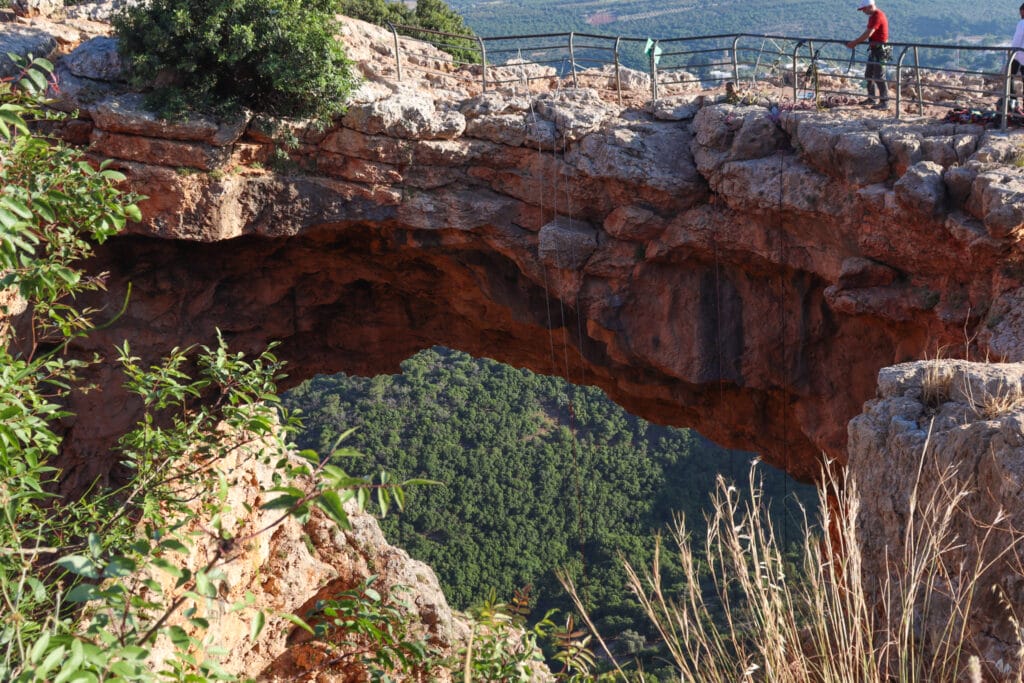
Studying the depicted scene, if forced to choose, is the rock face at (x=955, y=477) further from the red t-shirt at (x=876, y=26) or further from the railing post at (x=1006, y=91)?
the red t-shirt at (x=876, y=26)

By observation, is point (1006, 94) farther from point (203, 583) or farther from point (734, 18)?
point (734, 18)

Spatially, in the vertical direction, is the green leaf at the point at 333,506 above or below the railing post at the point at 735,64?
below

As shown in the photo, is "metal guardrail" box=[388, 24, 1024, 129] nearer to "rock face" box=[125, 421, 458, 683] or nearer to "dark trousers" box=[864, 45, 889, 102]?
"dark trousers" box=[864, 45, 889, 102]

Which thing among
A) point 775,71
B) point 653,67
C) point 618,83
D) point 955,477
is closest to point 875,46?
point 775,71

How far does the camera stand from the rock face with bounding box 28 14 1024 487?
11.2 metres

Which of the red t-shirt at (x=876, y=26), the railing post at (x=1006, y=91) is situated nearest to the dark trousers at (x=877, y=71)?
the red t-shirt at (x=876, y=26)

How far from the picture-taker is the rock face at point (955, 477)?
14.2 ft

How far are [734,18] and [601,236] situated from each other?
42.4 m

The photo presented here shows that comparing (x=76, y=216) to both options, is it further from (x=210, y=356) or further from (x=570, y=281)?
(x=570, y=281)

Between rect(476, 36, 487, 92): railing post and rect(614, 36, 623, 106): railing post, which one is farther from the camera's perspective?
rect(476, 36, 487, 92): railing post

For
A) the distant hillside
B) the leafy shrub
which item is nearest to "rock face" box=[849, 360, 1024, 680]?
the leafy shrub

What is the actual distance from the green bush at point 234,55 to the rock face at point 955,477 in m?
8.71

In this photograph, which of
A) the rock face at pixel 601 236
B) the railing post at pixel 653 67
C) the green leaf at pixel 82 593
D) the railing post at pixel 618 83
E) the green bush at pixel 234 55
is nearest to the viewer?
the green leaf at pixel 82 593

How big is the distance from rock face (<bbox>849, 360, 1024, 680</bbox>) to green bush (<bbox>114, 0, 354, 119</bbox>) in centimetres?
871
